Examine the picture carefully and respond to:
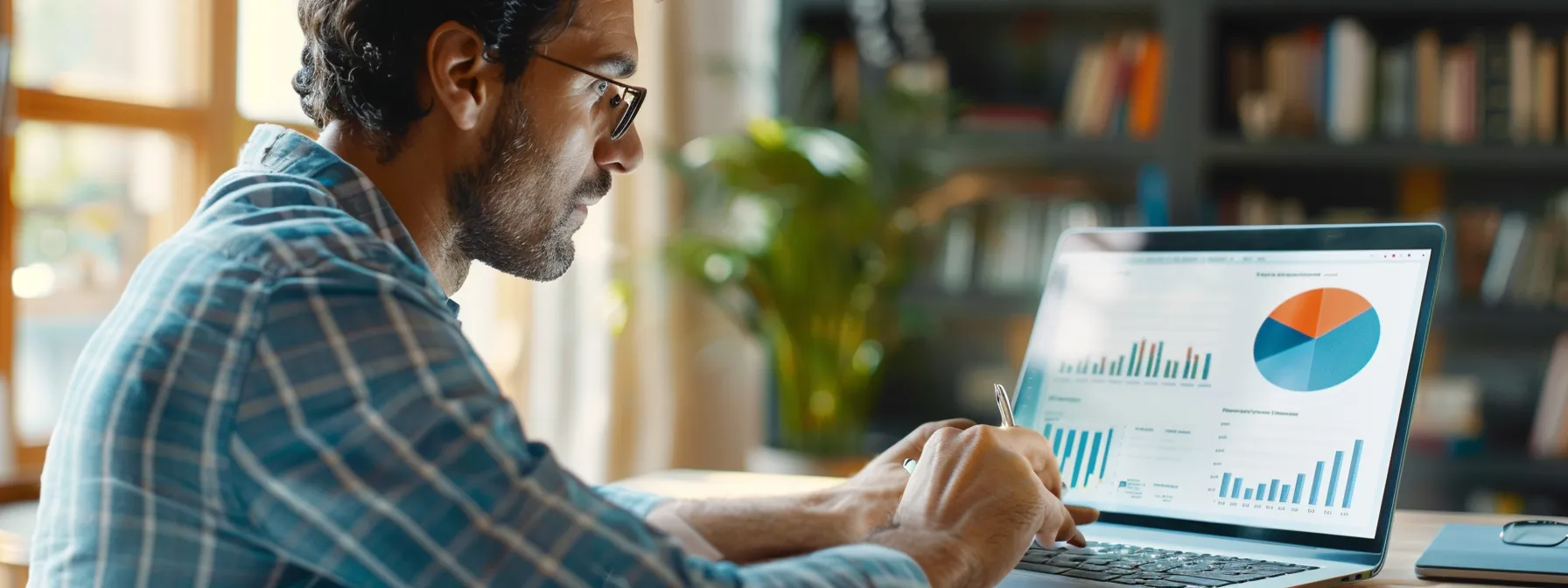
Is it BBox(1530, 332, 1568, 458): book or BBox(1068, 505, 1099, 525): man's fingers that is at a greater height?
BBox(1068, 505, 1099, 525): man's fingers

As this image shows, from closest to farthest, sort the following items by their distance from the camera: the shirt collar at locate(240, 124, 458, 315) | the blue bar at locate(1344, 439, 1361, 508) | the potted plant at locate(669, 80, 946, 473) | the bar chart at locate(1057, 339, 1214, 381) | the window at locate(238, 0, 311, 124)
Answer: the shirt collar at locate(240, 124, 458, 315), the blue bar at locate(1344, 439, 1361, 508), the bar chart at locate(1057, 339, 1214, 381), the window at locate(238, 0, 311, 124), the potted plant at locate(669, 80, 946, 473)

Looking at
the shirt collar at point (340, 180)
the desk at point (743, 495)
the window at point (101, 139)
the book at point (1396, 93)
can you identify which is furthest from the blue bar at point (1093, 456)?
the book at point (1396, 93)

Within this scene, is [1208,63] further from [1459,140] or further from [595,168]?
[595,168]

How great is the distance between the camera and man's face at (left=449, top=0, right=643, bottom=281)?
95 cm

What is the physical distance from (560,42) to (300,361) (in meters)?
0.37

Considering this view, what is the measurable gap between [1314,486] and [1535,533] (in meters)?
0.19

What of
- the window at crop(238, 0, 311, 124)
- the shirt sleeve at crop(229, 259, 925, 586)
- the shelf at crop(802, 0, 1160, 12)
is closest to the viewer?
the shirt sleeve at crop(229, 259, 925, 586)

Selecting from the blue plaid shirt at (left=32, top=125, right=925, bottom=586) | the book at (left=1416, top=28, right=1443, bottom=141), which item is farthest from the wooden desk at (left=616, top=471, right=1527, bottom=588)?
the book at (left=1416, top=28, right=1443, bottom=141)

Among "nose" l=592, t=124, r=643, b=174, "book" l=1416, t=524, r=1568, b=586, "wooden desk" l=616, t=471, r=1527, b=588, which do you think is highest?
"nose" l=592, t=124, r=643, b=174

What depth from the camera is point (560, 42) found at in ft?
3.12

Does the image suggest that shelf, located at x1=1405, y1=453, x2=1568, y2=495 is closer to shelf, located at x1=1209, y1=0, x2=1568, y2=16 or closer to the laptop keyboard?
shelf, located at x1=1209, y1=0, x2=1568, y2=16

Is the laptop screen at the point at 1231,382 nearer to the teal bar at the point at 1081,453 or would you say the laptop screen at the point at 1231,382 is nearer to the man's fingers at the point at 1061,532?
the teal bar at the point at 1081,453

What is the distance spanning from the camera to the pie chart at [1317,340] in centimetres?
108

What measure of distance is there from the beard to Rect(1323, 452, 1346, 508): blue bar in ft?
2.00
